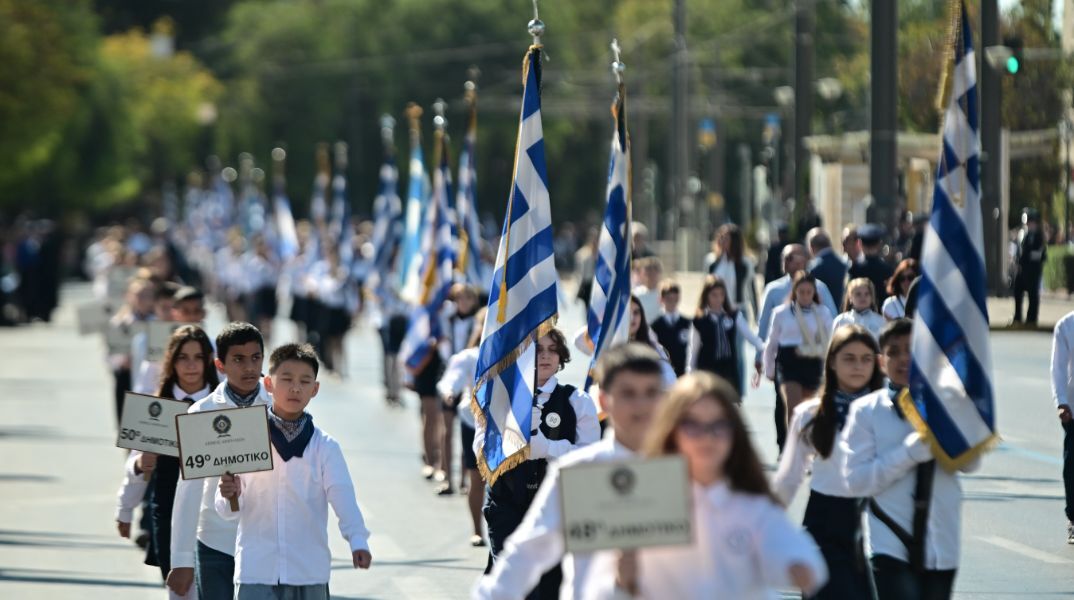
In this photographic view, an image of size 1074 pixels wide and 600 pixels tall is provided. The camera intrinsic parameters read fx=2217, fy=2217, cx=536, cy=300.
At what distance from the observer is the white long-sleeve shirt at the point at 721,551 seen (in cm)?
546

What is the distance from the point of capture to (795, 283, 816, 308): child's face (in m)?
16.4

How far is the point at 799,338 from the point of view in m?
16.5

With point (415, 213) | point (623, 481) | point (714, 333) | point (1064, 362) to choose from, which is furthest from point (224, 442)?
point (415, 213)

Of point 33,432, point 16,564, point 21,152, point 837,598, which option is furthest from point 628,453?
point 21,152

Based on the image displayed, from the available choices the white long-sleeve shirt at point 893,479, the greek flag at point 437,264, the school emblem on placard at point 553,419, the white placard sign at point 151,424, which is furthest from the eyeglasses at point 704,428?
the greek flag at point 437,264

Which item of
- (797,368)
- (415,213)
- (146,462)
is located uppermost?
(415,213)

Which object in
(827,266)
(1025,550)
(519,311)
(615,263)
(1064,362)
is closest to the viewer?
(519,311)

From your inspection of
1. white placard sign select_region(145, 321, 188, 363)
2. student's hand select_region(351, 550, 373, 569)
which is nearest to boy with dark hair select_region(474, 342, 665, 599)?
student's hand select_region(351, 550, 373, 569)

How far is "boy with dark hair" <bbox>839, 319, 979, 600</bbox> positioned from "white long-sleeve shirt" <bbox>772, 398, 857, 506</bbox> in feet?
0.36

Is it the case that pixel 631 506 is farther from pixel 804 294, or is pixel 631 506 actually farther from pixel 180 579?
pixel 804 294

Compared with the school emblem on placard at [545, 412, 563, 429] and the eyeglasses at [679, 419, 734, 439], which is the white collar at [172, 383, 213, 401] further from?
the eyeglasses at [679, 419, 734, 439]

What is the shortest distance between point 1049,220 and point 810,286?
34384 mm

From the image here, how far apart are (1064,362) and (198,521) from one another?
5.54 metres

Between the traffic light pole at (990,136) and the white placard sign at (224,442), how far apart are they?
2332cm
